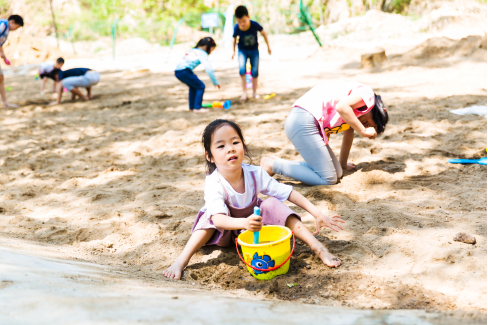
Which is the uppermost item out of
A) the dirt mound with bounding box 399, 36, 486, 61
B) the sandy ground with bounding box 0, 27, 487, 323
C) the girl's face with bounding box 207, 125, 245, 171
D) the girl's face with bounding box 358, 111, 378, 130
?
the dirt mound with bounding box 399, 36, 486, 61

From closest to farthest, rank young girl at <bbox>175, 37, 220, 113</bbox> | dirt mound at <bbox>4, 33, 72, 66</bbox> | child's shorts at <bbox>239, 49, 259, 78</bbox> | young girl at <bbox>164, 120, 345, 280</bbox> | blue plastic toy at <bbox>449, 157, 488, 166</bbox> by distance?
young girl at <bbox>164, 120, 345, 280</bbox>
blue plastic toy at <bbox>449, 157, 488, 166</bbox>
young girl at <bbox>175, 37, 220, 113</bbox>
child's shorts at <bbox>239, 49, 259, 78</bbox>
dirt mound at <bbox>4, 33, 72, 66</bbox>

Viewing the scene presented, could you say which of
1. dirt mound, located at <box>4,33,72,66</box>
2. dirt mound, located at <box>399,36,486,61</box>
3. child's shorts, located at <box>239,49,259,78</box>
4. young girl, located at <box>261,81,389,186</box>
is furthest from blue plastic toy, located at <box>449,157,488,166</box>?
dirt mound, located at <box>4,33,72,66</box>

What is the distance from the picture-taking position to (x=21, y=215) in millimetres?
3084

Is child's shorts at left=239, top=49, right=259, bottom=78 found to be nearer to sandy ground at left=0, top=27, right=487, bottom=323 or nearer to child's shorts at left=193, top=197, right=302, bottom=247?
sandy ground at left=0, top=27, right=487, bottom=323

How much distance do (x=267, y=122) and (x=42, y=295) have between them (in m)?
4.16

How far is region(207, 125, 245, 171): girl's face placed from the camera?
2279 mm

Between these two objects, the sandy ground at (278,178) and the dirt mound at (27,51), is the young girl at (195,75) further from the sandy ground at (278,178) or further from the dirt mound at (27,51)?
the dirt mound at (27,51)

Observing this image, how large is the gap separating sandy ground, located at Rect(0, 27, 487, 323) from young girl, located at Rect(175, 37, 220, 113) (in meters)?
0.29

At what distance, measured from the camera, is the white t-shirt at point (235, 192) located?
2291mm

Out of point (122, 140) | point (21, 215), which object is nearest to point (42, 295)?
point (21, 215)

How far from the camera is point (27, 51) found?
15.9 meters

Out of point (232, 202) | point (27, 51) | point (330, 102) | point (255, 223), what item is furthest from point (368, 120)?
point (27, 51)

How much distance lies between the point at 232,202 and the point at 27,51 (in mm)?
16302

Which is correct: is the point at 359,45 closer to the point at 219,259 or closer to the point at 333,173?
the point at 333,173
